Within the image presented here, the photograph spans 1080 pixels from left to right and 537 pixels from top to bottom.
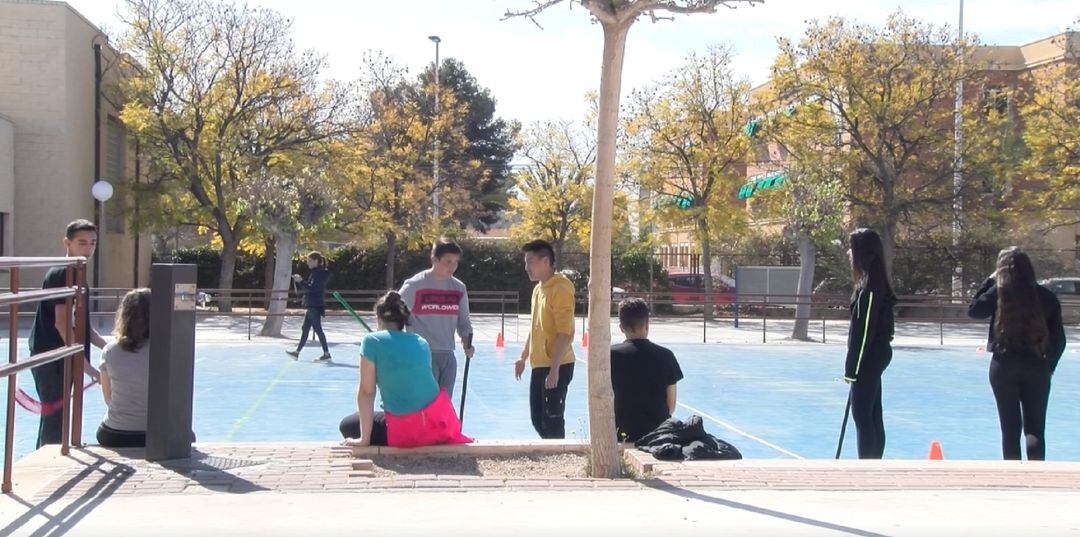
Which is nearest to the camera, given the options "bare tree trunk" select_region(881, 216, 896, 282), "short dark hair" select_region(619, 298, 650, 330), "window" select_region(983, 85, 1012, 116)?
"short dark hair" select_region(619, 298, 650, 330)

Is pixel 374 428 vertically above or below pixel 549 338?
below

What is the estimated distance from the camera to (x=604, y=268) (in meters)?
6.17

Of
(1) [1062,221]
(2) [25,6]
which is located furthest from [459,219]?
(1) [1062,221]

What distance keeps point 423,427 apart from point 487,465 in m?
0.49

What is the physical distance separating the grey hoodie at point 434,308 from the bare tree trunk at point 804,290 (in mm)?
16178

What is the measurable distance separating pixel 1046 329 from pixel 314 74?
91.8ft

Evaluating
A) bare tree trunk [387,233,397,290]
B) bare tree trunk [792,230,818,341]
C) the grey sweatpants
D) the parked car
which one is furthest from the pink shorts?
bare tree trunk [387,233,397,290]

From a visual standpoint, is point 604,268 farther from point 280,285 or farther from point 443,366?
→ point 280,285

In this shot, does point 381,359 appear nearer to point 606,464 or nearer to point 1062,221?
point 606,464

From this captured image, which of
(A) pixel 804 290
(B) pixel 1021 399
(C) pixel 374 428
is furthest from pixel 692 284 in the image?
(C) pixel 374 428

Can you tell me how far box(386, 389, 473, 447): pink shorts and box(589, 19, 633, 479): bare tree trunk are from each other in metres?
1.12

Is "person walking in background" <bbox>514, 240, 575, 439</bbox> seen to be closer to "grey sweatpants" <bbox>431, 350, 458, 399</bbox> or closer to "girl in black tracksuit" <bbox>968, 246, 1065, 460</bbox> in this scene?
"grey sweatpants" <bbox>431, 350, 458, 399</bbox>

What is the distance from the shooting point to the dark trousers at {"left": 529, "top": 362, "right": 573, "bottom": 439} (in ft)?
25.5

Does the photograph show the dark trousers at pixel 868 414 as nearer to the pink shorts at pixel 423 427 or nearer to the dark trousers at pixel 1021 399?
the dark trousers at pixel 1021 399
